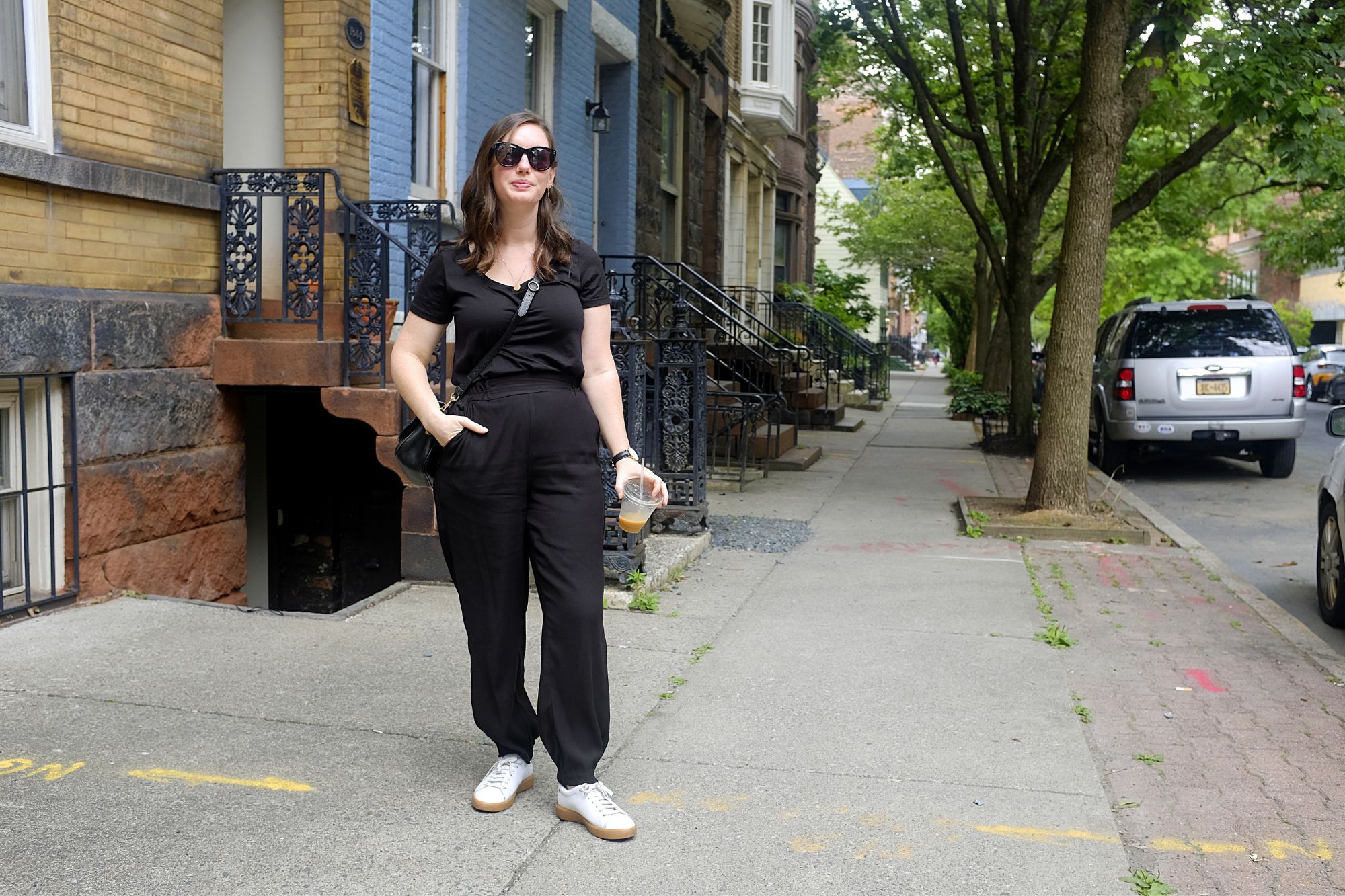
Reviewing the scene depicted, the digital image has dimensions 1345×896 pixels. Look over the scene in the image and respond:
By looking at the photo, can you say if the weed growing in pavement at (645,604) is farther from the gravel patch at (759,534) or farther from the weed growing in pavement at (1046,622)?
the gravel patch at (759,534)

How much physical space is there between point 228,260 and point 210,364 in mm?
633

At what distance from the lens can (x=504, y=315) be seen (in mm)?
3795

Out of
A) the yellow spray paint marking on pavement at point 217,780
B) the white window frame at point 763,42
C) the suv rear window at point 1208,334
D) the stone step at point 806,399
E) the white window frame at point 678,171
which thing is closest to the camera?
the yellow spray paint marking on pavement at point 217,780

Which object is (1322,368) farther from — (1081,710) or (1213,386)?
(1081,710)

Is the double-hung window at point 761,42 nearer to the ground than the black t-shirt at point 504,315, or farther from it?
farther from it

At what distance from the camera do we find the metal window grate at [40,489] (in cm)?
607

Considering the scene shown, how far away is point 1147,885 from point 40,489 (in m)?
5.00

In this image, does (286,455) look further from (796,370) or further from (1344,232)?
(1344,232)

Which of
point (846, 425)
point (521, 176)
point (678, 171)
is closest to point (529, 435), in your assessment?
point (521, 176)

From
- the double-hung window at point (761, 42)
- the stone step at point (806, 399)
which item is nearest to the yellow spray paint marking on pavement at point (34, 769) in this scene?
the stone step at point (806, 399)

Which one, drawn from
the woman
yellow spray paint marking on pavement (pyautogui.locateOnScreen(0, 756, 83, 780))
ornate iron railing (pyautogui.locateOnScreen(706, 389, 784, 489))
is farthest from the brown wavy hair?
ornate iron railing (pyautogui.locateOnScreen(706, 389, 784, 489))

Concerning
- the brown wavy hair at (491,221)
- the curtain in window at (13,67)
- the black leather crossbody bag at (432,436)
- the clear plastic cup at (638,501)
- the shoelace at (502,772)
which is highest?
the curtain in window at (13,67)

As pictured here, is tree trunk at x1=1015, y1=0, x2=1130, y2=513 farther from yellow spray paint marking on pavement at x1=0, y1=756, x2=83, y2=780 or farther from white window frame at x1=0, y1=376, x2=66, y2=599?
yellow spray paint marking on pavement at x1=0, y1=756, x2=83, y2=780

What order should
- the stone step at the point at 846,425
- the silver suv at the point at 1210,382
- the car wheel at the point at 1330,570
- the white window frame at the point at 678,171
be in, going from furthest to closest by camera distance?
1. the stone step at the point at 846,425
2. the white window frame at the point at 678,171
3. the silver suv at the point at 1210,382
4. the car wheel at the point at 1330,570
